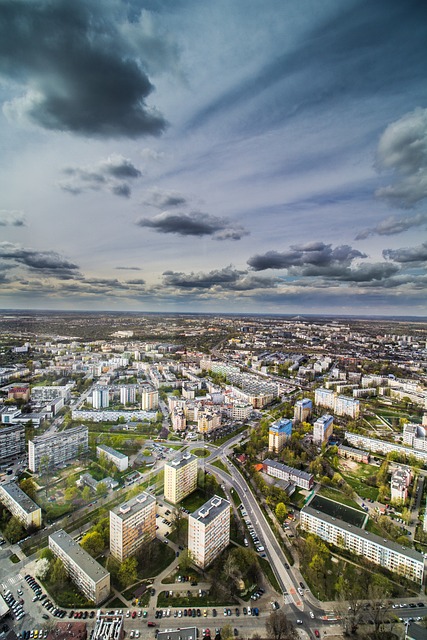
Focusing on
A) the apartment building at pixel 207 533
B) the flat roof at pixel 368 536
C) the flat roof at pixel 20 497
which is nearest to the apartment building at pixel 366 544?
the flat roof at pixel 368 536

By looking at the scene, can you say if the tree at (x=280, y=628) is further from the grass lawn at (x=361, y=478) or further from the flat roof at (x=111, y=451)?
the flat roof at (x=111, y=451)

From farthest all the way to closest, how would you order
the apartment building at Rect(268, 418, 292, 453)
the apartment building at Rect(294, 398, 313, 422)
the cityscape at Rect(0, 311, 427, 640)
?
the apartment building at Rect(294, 398, 313, 422)
the apartment building at Rect(268, 418, 292, 453)
the cityscape at Rect(0, 311, 427, 640)

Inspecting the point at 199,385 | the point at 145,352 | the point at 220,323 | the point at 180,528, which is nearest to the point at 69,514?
the point at 180,528

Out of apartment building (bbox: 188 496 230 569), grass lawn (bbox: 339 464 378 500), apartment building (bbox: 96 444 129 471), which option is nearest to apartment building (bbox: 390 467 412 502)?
grass lawn (bbox: 339 464 378 500)

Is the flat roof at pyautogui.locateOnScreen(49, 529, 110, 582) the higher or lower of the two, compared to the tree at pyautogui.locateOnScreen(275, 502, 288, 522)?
higher

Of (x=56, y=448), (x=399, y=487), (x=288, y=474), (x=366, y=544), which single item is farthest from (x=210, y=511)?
(x=56, y=448)

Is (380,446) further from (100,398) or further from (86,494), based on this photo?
(100,398)

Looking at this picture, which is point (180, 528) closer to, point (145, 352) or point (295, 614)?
point (295, 614)

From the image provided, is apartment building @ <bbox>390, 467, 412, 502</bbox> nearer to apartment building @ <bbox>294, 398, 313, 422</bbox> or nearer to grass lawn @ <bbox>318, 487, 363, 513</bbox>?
grass lawn @ <bbox>318, 487, 363, 513</bbox>
